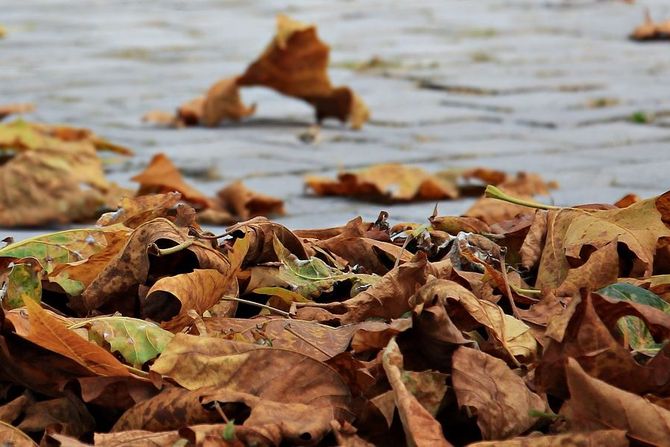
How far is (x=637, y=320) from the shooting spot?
1.60 metres

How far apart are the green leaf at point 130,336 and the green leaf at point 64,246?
324 millimetres

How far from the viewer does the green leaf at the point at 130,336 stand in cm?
158

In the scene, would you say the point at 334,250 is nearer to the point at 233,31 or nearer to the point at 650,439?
the point at 650,439

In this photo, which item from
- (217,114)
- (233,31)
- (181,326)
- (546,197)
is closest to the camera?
(181,326)

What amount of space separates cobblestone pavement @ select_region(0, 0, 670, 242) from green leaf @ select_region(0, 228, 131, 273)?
1.46 metres

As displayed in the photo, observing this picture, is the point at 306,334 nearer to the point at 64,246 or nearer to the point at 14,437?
the point at 14,437

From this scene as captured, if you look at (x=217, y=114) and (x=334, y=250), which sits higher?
(x=334, y=250)

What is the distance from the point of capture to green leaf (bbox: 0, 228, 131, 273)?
1.94 meters

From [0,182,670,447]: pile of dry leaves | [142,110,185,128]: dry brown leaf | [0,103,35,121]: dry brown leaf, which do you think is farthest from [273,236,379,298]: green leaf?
[0,103,35,121]: dry brown leaf

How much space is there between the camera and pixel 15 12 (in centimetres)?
962

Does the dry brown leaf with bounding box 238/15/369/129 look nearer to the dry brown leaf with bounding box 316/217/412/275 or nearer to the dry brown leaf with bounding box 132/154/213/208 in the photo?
the dry brown leaf with bounding box 132/154/213/208

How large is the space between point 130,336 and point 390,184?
225 centimetres

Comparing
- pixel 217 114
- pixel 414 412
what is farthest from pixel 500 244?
pixel 217 114

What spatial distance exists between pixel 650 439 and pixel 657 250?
66cm
